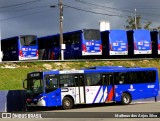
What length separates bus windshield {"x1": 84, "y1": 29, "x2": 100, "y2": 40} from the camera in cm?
4323

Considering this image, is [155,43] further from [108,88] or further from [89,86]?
[89,86]

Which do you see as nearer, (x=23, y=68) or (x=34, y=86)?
(x=34, y=86)

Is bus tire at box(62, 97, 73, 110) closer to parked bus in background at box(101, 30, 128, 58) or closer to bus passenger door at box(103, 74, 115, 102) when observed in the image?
A: bus passenger door at box(103, 74, 115, 102)

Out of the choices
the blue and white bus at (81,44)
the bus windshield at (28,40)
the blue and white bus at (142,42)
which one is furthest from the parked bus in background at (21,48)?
the blue and white bus at (142,42)

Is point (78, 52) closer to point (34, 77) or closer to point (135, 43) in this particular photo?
point (135, 43)

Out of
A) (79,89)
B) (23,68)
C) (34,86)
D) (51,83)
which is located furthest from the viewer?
(23,68)

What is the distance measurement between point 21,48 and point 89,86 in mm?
17151

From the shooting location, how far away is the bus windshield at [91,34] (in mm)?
43231

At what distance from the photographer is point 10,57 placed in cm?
4594

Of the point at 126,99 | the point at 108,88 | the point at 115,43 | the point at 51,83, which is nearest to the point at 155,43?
the point at 115,43

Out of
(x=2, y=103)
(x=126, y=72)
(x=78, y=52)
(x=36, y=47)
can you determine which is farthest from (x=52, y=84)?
(x=36, y=47)

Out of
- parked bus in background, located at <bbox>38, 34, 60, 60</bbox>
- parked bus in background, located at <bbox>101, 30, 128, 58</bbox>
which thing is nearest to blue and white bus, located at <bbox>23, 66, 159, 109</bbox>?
parked bus in background, located at <bbox>101, 30, 128, 58</bbox>

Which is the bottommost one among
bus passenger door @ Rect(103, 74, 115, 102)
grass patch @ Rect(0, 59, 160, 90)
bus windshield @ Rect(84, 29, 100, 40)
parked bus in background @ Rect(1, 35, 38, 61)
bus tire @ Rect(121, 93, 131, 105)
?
bus tire @ Rect(121, 93, 131, 105)

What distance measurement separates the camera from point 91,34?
43906 mm
